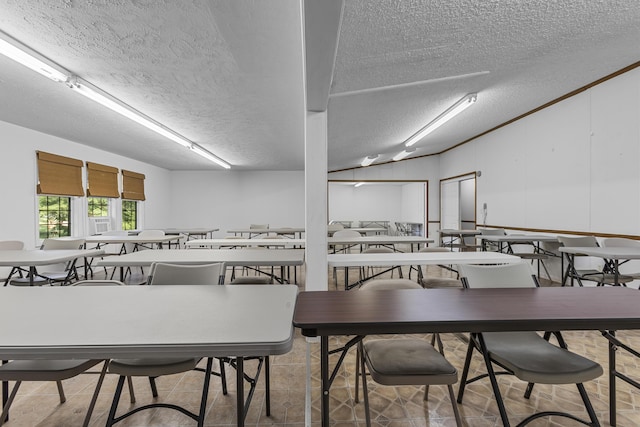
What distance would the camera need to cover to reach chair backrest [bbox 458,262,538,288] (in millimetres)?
2143

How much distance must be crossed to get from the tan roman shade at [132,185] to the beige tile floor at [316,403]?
6.79 meters

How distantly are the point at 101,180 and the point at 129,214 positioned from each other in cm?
166

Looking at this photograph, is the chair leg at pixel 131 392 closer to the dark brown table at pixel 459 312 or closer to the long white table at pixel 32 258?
the dark brown table at pixel 459 312

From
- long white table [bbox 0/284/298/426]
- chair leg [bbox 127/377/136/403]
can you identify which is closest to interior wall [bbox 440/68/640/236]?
long white table [bbox 0/284/298/426]

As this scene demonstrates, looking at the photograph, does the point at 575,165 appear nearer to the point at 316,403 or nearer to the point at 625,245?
the point at 625,245

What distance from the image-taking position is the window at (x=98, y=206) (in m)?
7.08

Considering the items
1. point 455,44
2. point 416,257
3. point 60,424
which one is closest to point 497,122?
point 455,44

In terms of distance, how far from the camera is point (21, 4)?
226 cm

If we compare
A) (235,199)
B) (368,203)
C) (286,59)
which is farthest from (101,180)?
(368,203)

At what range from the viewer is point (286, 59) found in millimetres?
3178

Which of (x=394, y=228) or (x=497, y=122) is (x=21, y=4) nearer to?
(x=497, y=122)

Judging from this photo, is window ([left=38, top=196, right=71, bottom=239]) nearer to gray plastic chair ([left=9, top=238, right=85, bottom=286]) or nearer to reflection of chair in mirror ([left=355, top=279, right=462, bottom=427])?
gray plastic chair ([left=9, top=238, right=85, bottom=286])

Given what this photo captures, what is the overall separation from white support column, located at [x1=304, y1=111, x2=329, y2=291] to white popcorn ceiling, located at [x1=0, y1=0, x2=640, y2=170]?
21.7 inches

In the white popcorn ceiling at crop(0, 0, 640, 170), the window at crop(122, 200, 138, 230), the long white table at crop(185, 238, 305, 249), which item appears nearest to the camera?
the white popcorn ceiling at crop(0, 0, 640, 170)
